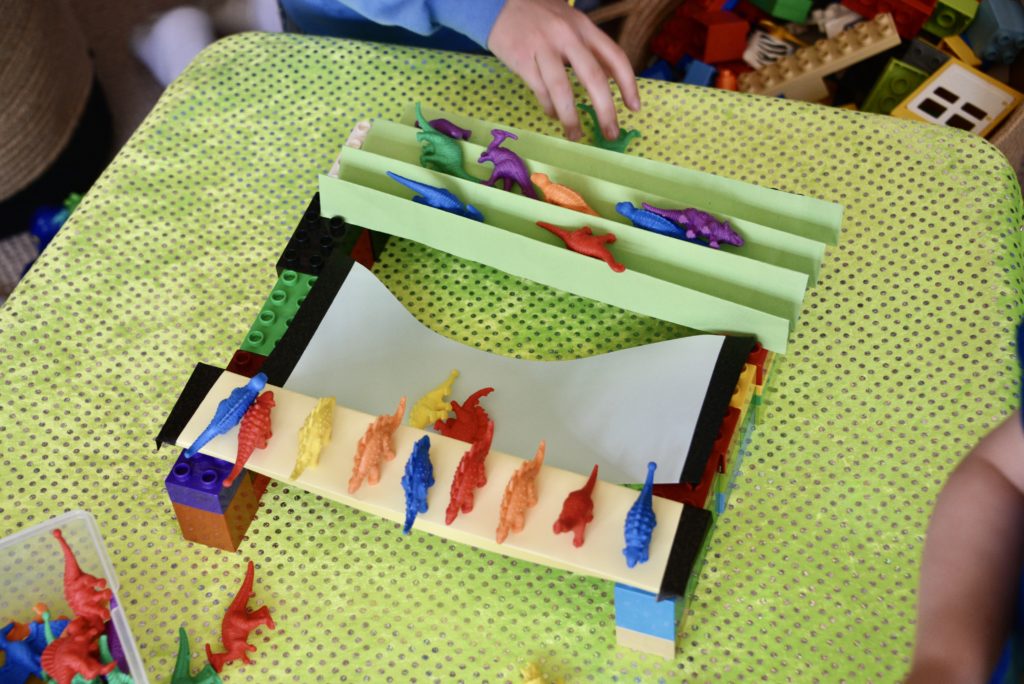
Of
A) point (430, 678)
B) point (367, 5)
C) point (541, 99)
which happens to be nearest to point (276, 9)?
point (367, 5)

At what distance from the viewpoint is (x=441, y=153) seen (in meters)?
0.86

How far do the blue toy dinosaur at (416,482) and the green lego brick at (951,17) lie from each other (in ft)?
3.36

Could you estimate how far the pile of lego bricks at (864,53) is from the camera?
1.26 m

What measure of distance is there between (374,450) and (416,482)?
0.04 meters

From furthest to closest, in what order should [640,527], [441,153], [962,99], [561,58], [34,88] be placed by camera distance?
[34,88] → [962,99] → [561,58] → [441,153] → [640,527]

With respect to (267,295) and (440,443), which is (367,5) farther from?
(440,443)

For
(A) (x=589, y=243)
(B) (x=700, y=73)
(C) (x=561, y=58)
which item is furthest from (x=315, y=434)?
(B) (x=700, y=73)

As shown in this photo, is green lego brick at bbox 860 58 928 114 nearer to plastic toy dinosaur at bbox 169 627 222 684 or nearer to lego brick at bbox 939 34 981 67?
lego brick at bbox 939 34 981 67

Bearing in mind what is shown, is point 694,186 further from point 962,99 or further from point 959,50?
point 959,50

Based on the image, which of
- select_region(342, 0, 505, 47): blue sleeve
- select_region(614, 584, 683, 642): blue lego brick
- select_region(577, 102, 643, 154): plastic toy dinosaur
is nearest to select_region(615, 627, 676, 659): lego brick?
select_region(614, 584, 683, 642): blue lego brick

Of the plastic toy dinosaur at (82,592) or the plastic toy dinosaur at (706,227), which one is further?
the plastic toy dinosaur at (706,227)

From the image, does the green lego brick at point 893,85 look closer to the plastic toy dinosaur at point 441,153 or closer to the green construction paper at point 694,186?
the green construction paper at point 694,186

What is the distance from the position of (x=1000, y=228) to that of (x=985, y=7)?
0.57m

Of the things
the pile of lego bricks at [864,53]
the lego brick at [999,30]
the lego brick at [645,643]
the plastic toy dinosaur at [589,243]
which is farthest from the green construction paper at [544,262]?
the lego brick at [999,30]
